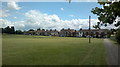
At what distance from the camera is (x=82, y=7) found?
11.8 metres

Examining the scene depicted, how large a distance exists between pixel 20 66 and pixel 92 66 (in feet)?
9.83

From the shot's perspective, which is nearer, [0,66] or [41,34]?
[0,66]

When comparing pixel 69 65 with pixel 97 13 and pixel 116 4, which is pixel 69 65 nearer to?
pixel 116 4

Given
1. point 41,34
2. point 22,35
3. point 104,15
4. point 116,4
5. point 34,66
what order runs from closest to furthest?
point 34,66, point 116,4, point 104,15, point 22,35, point 41,34

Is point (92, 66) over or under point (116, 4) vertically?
under

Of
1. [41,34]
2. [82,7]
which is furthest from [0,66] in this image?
[41,34]

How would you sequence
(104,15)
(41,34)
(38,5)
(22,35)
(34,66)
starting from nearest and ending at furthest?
(34,66) < (38,5) < (104,15) < (22,35) < (41,34)

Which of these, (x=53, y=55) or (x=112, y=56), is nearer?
(x=112, y=56)

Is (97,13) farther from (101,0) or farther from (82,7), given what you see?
(101,0)

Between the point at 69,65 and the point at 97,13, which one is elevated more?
the point at 97,13

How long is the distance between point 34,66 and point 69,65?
4.81 ft

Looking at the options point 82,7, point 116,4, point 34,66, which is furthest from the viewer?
point 82,7

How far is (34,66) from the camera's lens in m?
4.93

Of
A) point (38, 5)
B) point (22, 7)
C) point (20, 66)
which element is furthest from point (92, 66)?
point (22, 7)
